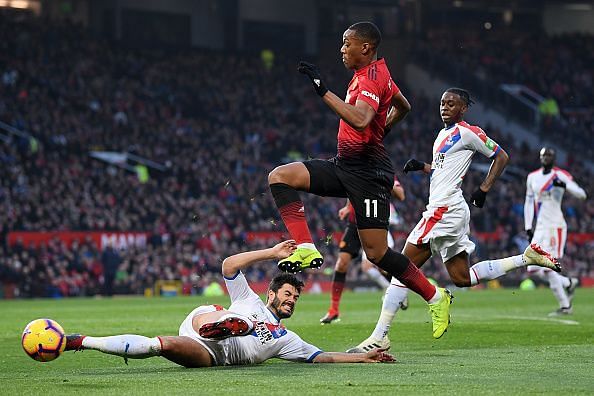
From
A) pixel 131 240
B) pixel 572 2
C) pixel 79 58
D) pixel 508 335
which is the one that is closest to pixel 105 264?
pixel 131 240

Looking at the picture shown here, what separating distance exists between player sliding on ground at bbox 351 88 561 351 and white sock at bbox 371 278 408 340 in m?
1.00

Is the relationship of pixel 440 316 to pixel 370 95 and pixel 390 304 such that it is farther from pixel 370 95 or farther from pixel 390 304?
pixel 370 95

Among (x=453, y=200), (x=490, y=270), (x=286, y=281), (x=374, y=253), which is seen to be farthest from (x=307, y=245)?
(x=490, y=270)

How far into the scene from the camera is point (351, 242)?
17.9 meters

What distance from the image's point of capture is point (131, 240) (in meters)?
34.1

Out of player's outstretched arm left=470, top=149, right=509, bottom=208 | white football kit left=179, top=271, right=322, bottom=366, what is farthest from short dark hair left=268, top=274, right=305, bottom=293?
player's outstretched arm left=470, top=149, right=509, bottom=208

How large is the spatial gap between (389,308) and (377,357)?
130 cm

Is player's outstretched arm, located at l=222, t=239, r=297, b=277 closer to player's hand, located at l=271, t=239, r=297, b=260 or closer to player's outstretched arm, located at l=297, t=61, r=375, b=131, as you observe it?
player's hand, located at l=271, t=239, r=297, b=260

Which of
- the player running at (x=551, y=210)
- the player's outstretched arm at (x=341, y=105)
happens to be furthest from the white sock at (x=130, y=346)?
the player running at (x=551, y=210)

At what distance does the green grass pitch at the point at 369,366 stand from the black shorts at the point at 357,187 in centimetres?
130

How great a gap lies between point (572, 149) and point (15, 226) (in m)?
23.7

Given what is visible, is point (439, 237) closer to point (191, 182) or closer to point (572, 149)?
point (191, 182)

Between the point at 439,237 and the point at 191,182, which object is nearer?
the point at 439,237

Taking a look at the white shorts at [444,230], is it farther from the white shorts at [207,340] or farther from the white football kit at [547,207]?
the white football kit at [547,207]
